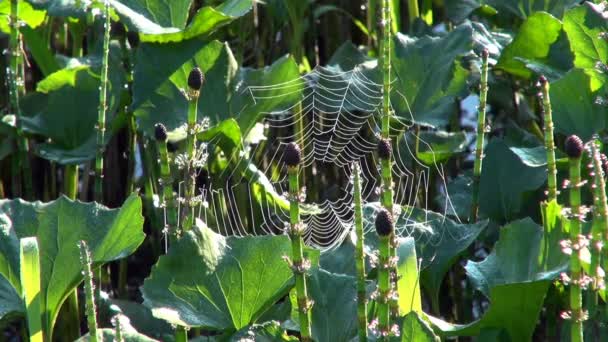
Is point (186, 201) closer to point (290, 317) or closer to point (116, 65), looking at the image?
point (290, 317)

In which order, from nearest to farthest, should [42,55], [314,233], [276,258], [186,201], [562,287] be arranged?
[186,201] → [276,258] → [562,287] → [314,233] → [42,55]

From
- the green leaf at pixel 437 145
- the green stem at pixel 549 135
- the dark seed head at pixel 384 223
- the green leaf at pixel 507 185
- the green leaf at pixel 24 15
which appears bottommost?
the green leaf at pixel 507 185

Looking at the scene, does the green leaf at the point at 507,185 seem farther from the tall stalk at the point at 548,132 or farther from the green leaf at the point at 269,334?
the green leaf at the point at 269,334

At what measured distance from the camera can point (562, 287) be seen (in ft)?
5.90

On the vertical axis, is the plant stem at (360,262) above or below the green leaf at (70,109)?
below

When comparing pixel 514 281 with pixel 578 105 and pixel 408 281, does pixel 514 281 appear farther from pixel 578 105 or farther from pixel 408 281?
pixel 578 105

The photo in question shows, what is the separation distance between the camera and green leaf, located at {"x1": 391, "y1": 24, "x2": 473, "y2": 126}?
2.21 m

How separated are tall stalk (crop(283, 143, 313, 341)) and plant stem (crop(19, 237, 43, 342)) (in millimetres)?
414

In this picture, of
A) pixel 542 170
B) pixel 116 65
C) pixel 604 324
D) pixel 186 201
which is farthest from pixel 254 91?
pixel 604 324

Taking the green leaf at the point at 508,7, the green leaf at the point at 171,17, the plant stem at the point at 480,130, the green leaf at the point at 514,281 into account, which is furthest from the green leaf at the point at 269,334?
the green leaf at the point at 508,7

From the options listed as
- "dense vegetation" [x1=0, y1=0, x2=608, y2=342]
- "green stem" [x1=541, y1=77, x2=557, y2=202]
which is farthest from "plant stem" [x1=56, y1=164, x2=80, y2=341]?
"green stem" [x1=541, y1=77, x2=557, y2=202]

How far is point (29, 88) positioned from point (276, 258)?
1.59 metres

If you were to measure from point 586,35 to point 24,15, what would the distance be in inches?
50.7

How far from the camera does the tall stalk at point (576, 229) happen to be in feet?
3.75
